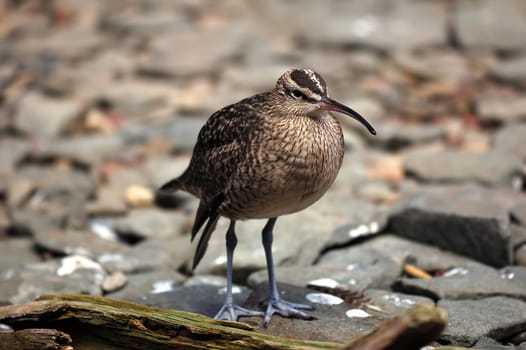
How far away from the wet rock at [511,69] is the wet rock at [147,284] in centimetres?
521

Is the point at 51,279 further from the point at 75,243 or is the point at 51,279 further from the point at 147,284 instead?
the point at 75,243

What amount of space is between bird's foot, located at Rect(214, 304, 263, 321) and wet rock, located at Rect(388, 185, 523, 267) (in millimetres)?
1862

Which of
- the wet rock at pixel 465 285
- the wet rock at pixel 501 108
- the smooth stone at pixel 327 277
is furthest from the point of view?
the wet rock at pixel 501 108

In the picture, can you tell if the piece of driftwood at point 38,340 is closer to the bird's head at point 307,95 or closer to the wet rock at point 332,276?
the wet rock at point 332,276

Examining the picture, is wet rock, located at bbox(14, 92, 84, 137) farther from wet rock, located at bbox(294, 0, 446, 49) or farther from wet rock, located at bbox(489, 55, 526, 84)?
wet rock, located at bbox(489, 55, 526, 84)

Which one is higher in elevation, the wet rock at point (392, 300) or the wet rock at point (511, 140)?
the wet rock at point (511, 140)

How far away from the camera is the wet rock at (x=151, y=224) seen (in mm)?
7562

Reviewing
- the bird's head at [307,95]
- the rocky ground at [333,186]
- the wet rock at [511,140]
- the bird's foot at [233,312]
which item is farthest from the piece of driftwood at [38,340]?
the wet rock at [511,140]

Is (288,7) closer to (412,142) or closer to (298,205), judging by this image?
(412,142)

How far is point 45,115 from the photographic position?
961 cm

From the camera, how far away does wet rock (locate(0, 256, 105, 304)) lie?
6.21 meters

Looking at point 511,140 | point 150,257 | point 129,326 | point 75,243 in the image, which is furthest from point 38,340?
point 511,140

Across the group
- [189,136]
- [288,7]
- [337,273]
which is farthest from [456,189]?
[288,7]

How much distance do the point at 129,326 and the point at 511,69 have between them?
270 inches
